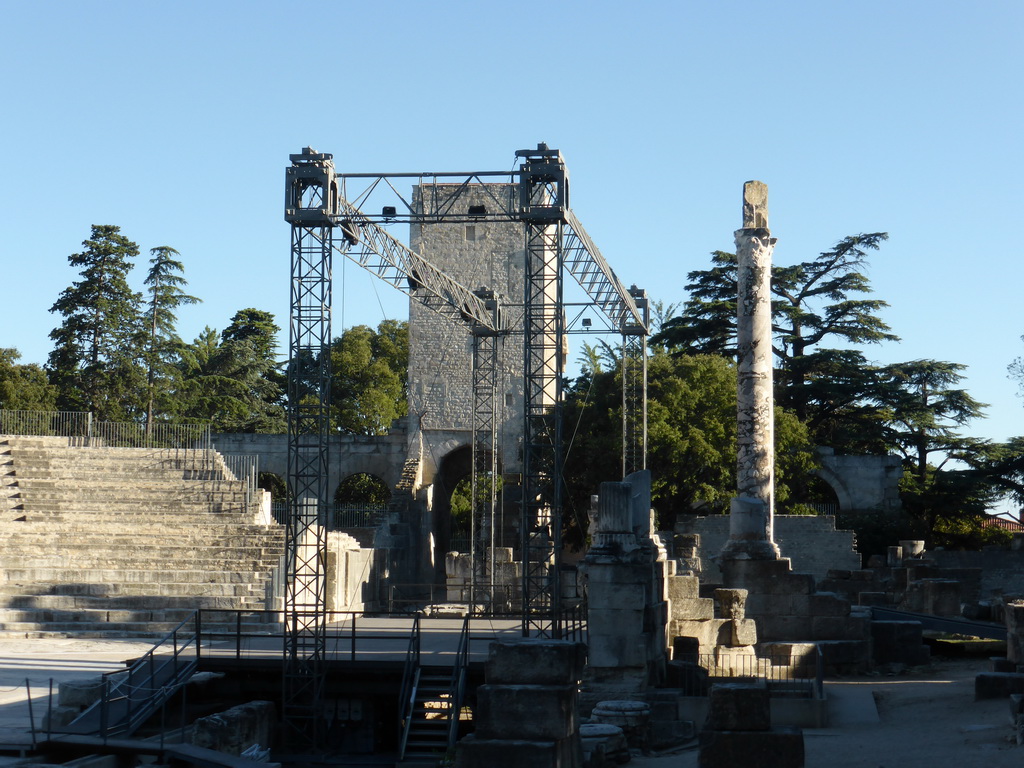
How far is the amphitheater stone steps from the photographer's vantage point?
22.7 meters

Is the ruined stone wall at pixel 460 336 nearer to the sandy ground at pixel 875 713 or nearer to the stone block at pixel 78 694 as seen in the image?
the sandy ground at pixel 875 713

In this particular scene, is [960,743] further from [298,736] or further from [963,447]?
[963,447]

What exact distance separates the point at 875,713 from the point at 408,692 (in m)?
5.34

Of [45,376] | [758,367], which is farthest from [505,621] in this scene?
[45,376]

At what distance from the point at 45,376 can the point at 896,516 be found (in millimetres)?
29074

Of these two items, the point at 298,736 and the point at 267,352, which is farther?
the point at 267,352

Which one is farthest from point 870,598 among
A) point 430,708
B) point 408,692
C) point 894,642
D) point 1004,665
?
point 408,692

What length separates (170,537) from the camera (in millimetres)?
25812

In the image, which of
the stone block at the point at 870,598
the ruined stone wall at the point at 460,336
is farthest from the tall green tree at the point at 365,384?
the stone block at the point at 870,598

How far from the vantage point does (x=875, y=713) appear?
15.4 meters

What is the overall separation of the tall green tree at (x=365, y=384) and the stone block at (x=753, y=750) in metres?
43.0

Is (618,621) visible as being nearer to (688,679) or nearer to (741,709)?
(688,679)

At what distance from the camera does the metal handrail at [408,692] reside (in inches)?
562

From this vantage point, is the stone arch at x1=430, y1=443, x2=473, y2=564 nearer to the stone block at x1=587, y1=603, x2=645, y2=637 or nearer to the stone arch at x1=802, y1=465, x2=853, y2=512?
the stone arch at x1=802, y1=465, x2=853, y2=512
